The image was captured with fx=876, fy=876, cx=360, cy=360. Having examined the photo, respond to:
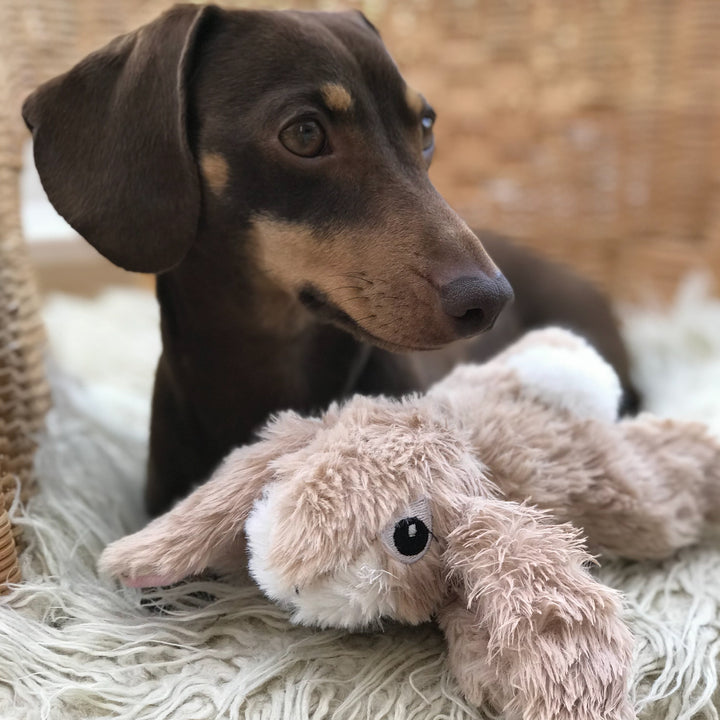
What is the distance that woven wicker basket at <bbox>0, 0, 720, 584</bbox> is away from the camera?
2.16 m

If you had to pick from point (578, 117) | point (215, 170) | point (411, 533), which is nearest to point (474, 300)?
point (411, 533)

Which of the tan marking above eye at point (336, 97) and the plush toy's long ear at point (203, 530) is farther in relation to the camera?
the tan marking above eye at point (336, 97)

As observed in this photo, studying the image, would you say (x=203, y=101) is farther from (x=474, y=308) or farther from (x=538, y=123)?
(x=538, y=123)

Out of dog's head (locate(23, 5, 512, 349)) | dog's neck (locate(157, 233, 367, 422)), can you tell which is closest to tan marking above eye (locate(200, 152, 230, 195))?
dog's head (locate(23, 5, 512, 349))

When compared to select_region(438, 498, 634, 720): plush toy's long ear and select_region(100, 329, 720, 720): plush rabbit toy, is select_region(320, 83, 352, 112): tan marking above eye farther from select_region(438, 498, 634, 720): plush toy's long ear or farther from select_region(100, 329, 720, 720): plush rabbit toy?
select_region(438, 498, 634, 720): plush toy's long ear

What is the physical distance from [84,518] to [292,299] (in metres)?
0.39

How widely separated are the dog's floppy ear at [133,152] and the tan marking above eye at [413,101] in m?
0.27

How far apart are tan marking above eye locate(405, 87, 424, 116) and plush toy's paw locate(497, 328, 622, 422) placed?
13.4 inches

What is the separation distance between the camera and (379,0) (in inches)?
85.7

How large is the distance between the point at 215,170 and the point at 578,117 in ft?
4.86

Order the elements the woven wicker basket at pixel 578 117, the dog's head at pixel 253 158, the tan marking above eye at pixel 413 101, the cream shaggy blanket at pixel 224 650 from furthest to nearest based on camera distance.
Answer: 1. the woven wicker basket at pixel 578 117
2. the tan marking above eye at pixel 413 101
3. the dog's head at pixel 253 158
4. the cream shaggy blanket at pixel 224 650

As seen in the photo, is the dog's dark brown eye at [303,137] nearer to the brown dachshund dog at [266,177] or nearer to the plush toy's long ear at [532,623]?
the brown dachshund dog at [266,177]

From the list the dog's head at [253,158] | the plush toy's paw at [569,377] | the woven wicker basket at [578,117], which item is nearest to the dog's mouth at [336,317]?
the dog's head at [253,158]

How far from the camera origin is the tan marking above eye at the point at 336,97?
1.03 m
